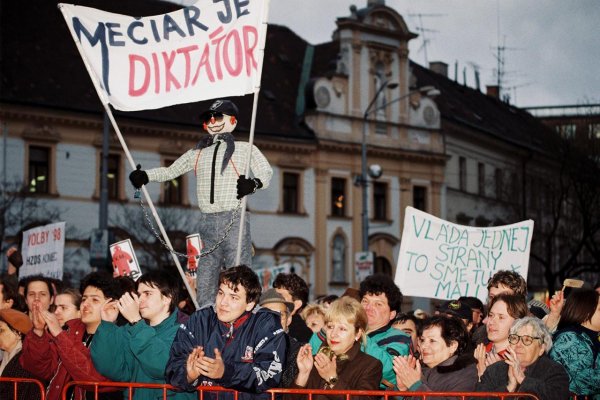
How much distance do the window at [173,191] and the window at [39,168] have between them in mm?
4368

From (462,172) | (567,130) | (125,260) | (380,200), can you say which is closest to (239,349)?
(125,260)

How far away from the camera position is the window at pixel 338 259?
44250 mm

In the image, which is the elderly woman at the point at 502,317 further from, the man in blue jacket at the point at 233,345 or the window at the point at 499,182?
the window at the point at 499,182

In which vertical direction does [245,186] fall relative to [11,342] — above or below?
above

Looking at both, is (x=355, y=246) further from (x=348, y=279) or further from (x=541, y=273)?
(x=541, y=273)

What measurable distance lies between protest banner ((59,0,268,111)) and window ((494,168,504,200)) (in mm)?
43979

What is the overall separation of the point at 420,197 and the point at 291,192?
7.00m

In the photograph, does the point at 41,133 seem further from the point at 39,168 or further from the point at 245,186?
the point at 245,186

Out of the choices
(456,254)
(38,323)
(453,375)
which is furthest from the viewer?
(456,254)

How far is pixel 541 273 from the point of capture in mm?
56094

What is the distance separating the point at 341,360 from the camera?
7.06m

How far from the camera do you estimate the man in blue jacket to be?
6379 millimetres

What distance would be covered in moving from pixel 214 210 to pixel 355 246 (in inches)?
1428

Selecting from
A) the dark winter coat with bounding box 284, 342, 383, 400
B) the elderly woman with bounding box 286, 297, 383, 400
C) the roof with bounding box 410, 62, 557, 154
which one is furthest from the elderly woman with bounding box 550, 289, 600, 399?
the roof with bounding box 410, 62, 557, 154
